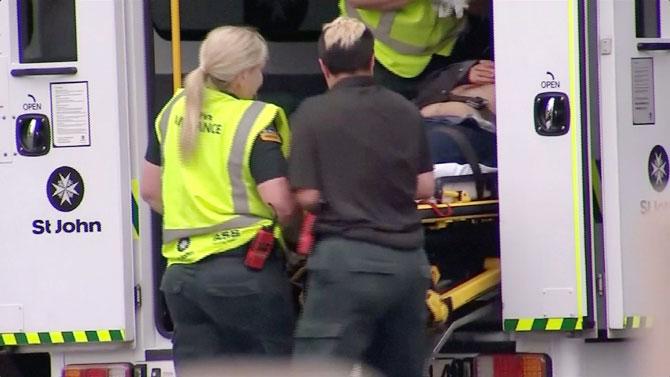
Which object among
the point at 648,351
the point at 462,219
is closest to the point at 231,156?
the point at 462,219

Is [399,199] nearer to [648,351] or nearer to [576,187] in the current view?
[576,187]

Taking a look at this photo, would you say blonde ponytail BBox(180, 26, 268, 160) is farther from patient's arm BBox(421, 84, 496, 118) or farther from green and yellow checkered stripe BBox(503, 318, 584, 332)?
green and yellow checkered stripe BBox(503, 318, 584, 332)

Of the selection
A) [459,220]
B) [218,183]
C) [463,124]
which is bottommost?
[459,220]

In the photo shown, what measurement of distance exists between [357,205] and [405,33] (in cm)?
141

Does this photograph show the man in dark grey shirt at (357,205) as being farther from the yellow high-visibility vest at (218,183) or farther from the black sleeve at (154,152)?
the black sleeve at (154,152)

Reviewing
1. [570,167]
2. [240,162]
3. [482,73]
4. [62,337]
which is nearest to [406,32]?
[482,73]

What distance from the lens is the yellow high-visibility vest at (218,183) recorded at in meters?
4.95

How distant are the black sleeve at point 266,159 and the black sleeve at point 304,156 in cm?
8

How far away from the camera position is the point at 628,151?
5434 mm

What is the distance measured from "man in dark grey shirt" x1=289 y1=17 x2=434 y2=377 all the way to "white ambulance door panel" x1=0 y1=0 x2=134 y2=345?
2.97ft

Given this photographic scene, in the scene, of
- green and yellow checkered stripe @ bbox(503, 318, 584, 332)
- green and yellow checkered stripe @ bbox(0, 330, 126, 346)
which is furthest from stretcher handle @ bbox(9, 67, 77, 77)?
green and yellow checkered stripe @ bbox(503, 318, 584, 332)

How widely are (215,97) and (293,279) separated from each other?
2.18 feet

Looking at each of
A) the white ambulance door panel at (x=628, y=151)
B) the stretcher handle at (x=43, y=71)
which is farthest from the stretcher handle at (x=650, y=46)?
the stretcher handle at (x=43, y=71)

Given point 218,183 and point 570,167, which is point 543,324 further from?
point 218,183
